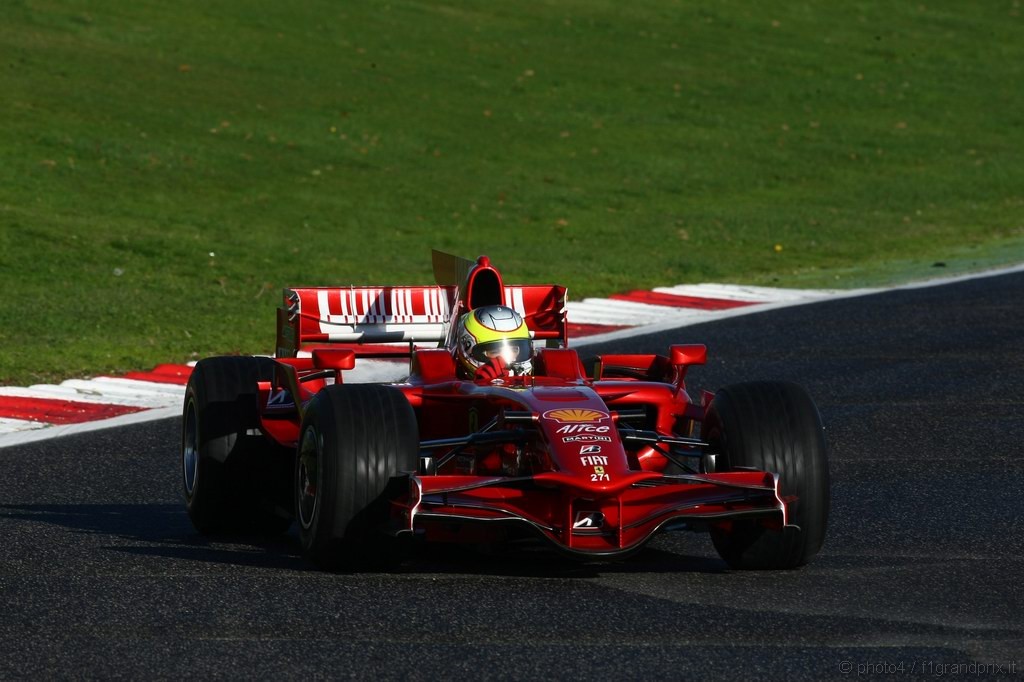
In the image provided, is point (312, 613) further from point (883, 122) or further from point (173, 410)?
point (883, 122)

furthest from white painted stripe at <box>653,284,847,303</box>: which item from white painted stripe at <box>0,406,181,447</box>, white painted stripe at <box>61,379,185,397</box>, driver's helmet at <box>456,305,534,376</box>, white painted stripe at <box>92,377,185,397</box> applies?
driver's helmet at <box>456,305,534,376</box>

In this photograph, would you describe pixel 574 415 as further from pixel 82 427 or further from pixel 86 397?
pixel 86 397

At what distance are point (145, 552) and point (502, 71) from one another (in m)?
26.1


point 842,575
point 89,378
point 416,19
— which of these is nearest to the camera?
point 842,575

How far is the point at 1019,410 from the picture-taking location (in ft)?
38.9

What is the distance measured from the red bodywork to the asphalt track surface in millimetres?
295

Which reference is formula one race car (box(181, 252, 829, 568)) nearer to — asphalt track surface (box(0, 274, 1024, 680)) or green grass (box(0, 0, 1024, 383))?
asphalt track surface (box(0, 274, 1024, 680))

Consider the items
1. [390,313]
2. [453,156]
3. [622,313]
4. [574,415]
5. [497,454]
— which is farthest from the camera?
[453,156]

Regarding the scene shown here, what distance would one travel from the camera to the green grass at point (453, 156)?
61.0 ft

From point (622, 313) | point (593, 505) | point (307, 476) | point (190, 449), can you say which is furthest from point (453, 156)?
point (593, 505)

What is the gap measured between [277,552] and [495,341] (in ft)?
4.53

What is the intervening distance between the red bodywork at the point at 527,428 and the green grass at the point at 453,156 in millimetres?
4417

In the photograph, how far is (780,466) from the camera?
23.9 ft

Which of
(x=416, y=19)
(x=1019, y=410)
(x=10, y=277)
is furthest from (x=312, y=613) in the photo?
(x=416, y=19)
